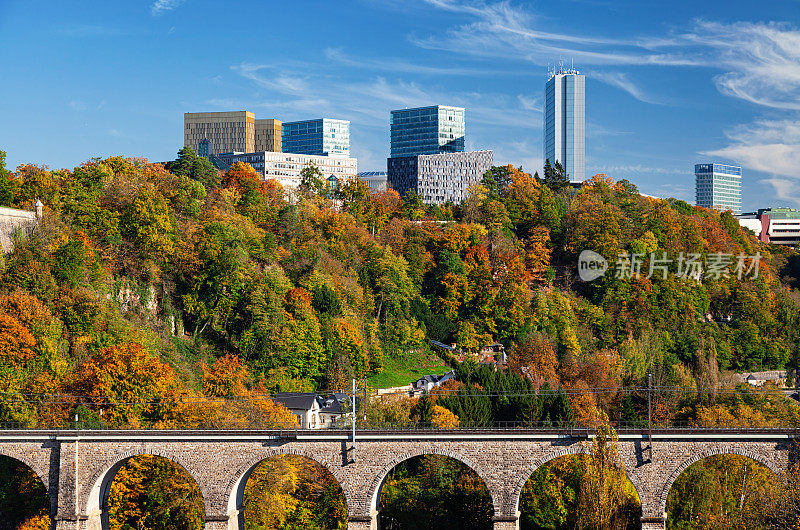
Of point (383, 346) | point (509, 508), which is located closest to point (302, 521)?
point (509, 508)

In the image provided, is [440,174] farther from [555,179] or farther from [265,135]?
[555,179]

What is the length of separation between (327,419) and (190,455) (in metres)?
22.7

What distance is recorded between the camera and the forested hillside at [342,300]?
5981 cm

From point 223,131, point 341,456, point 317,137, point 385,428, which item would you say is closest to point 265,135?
point 223,131

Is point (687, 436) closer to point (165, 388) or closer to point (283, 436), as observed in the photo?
point (283, 436)

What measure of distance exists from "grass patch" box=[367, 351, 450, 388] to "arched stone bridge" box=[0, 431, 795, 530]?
2999 cm

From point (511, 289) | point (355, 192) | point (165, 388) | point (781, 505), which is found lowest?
point (781, 505)

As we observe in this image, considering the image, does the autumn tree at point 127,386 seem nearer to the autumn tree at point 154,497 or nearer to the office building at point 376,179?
the autumn tree at point 154,497

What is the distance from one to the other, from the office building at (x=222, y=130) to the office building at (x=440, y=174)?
2631cm

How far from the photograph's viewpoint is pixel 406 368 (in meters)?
80.4

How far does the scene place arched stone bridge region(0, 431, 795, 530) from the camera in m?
43.4

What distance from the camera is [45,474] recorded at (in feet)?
150

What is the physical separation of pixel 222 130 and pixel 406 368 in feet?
316

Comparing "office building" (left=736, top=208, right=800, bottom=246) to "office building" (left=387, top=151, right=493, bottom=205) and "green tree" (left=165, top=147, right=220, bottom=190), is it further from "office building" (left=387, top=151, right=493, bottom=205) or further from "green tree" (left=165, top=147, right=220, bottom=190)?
"green tree" (left=165, top=147, right=220, bottom=190)
